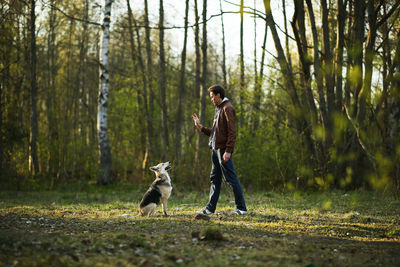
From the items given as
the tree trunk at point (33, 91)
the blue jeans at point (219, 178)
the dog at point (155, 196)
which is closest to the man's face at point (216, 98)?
the blue jeans at point (219, 178)

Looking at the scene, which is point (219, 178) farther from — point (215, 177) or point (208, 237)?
point (208, 237)

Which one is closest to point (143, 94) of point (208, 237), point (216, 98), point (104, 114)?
point (104, 114)

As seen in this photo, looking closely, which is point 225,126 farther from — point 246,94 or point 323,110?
point 246,94

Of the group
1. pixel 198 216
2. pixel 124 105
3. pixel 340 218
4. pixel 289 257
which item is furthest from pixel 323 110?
pixel 124 105

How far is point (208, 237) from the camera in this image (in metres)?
5.52

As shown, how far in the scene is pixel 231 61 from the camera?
86.9 ft

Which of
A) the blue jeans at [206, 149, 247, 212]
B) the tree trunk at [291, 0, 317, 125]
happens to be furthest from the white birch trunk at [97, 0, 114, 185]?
the blue jeans at [206, 149, 247, 212]

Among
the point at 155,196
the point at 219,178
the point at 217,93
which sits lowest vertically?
the point at 155,196

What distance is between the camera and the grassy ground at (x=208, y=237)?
459 cm

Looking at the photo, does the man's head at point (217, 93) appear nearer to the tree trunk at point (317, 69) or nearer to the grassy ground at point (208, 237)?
the grassy ground at point (208, 237)

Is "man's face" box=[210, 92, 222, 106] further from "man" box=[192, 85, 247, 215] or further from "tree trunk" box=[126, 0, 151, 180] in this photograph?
"tree trunk" box=[126, 0, 151, 180]

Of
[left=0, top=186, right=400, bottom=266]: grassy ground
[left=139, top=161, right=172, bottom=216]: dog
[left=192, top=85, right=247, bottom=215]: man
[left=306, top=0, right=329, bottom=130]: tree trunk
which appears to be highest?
[left=306, top=0, right=329, bottom=130]: tree trunk

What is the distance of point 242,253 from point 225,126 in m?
3.41

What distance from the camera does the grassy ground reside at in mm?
4594
